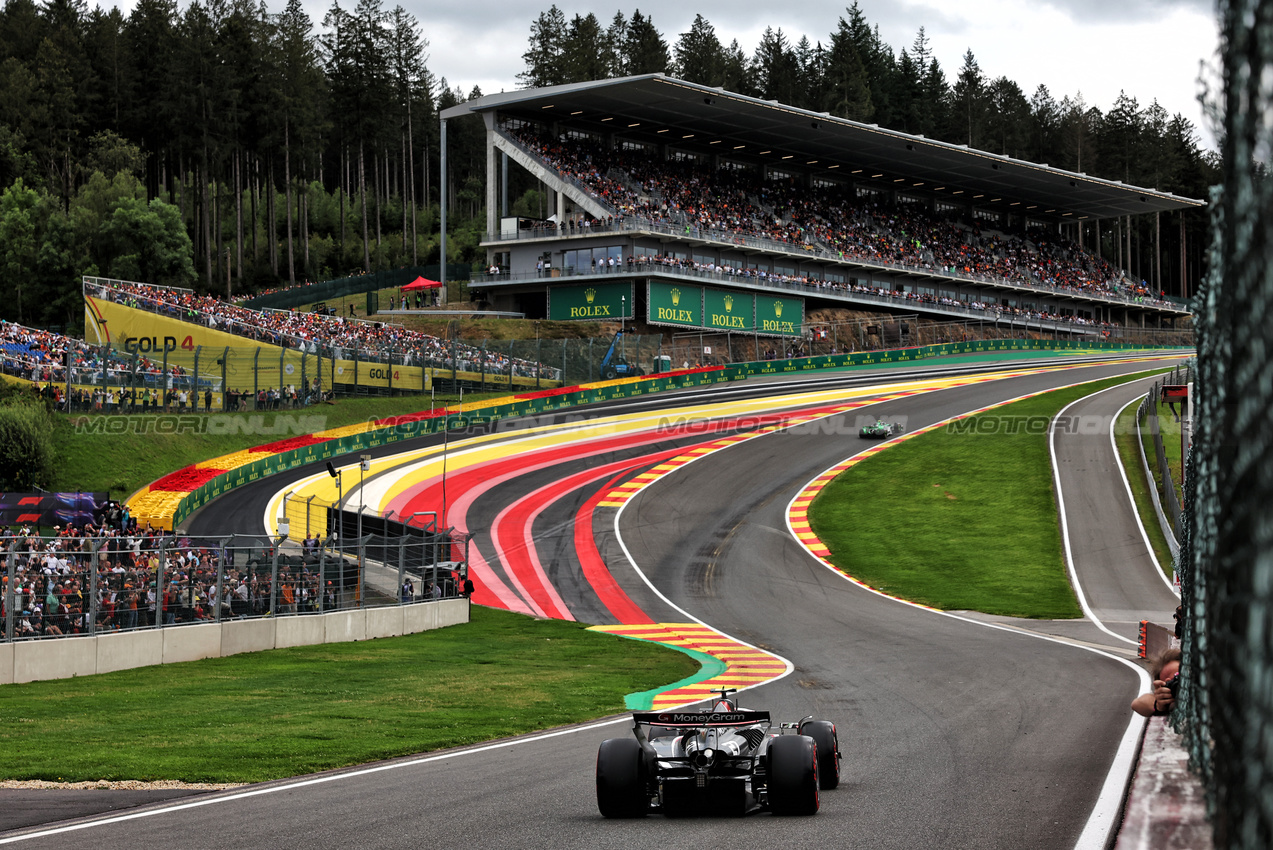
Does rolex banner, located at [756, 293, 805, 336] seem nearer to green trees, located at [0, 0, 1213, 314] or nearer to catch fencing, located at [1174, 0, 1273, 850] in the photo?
green trees, located at [0, 0, 1213, 314]

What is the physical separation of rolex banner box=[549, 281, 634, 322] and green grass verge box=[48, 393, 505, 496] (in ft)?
92.4

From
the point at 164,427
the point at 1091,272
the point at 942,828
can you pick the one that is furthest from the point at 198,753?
the point at 1091,272

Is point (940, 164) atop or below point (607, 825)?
atop

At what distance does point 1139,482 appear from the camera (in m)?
42.1

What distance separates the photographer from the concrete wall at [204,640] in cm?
1808

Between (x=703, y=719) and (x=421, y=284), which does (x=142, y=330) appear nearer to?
(x=421, y=284)

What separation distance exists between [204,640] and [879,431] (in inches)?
1428

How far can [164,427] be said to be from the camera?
43125 mm

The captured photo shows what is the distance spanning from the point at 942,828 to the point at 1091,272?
110 m

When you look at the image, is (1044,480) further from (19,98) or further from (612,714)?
(19,98)

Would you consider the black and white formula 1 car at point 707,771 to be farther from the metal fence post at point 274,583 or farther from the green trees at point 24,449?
the green trees at point 24,449

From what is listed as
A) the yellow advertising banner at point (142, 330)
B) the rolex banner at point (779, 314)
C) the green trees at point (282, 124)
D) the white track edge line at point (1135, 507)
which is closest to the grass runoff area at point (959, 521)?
the white track edge line at point (1135, 507)

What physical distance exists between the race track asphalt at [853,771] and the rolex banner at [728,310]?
161 feet

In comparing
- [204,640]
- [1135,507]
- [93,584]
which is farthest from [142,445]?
[1135,507]
